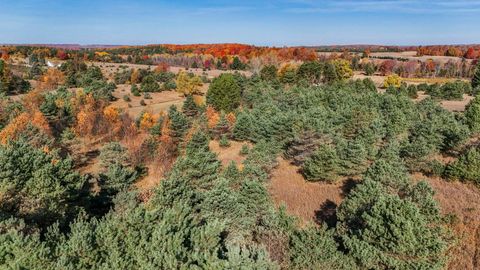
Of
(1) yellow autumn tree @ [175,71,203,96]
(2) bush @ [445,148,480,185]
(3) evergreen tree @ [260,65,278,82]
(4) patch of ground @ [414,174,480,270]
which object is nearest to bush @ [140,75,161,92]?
(1) yellow autumn tree @ [175,71,203,96]

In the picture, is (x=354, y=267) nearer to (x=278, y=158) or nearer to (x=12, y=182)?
(x=12, y=182)

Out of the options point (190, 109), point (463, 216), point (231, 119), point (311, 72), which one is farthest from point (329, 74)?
point (463, 216)

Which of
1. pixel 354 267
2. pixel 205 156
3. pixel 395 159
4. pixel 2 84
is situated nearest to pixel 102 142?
pixel 205 156

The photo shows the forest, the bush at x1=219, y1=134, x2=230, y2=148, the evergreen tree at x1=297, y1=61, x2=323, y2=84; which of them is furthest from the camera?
the evergreen tree at x1=297, y1=61, x2=323, y2=84

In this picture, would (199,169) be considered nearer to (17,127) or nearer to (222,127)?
(17,127)

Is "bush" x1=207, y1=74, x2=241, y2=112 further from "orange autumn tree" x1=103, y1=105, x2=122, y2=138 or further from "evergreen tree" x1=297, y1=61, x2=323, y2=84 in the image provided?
"evergreen tree" x1=297, y1=61, x2=323, y2=84

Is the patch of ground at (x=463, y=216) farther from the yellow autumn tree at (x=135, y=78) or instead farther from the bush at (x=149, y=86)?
the yellow autumn tree at (x=135, y=78)
